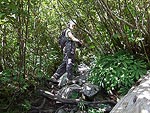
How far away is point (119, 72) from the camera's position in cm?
585

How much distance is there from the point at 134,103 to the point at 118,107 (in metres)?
0.31

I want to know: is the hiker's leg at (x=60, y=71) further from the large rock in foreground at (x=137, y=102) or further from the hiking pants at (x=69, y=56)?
the large rock in foreground at (x=137, y=102)

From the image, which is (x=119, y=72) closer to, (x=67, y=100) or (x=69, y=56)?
(x=67, y=100)

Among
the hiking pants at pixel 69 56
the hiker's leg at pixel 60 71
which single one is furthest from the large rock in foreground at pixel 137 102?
the hiker's leg at pixel 60 71

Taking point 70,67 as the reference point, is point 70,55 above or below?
above

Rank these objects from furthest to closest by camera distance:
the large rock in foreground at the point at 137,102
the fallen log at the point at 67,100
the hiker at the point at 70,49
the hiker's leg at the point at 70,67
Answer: the hiker at the point at 70,49
the hiker's leg at the point at 70,67
the fallen log at the point at 67,100
the large rock in foreground at the point at 137,102

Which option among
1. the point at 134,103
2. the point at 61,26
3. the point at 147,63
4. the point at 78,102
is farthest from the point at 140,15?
the point at 61,26

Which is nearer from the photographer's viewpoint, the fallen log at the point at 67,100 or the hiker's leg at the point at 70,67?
the fallen log at the point at 67,100

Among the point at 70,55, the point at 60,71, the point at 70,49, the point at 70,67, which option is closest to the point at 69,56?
the point at 70,55

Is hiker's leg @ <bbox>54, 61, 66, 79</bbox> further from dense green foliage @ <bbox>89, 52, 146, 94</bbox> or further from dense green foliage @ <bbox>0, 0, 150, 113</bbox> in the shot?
dense green foliage @ <bbox>89, 52, 146, 94</bbox>

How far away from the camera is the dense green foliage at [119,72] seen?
18.8ft

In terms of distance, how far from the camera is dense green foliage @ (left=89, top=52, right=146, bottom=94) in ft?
18.8

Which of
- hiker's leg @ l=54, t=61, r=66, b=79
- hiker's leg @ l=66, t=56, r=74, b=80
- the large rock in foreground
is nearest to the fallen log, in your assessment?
hiker's leg @ l=66, t=56, r=74, b=80

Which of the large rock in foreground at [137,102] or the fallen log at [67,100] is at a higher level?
the fallen log at [67,100]
